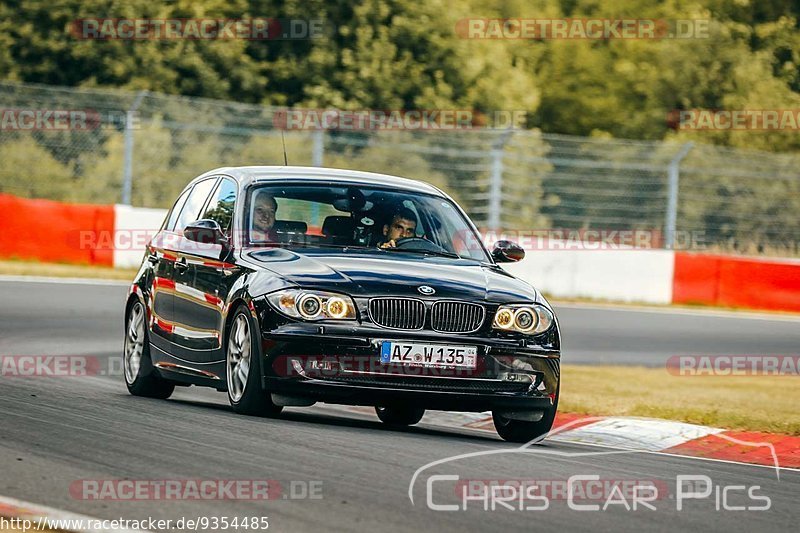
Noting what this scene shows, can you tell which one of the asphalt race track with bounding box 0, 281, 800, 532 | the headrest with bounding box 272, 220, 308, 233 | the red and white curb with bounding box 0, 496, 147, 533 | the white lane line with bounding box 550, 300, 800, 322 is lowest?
the white lane line with bounding box 550, 300, 800, 322

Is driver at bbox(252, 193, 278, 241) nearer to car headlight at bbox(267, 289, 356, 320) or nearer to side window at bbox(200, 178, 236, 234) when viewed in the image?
side window at bbox(200, 178, 236, 234)

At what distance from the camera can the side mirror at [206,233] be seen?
10031 mm

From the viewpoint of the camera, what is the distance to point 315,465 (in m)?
7.48

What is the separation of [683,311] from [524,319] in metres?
16.1

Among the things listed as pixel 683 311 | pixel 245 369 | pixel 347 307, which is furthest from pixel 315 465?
pixel 683 311

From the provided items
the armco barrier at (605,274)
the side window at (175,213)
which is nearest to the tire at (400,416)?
the side window at (175,213)

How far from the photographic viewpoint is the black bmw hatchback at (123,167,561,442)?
9016 mm

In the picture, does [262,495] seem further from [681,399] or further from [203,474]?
[681,399]

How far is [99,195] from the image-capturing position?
94.1 ft

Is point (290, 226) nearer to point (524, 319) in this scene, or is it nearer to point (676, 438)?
point (524, 319)

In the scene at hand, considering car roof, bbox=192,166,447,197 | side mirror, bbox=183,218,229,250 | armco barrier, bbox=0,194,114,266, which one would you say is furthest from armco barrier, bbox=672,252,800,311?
side mirror, bbox=183,218,229,250

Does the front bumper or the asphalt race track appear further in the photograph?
the front bumper

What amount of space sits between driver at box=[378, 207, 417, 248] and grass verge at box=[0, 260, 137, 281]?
1361 cm

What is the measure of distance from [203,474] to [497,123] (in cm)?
3366
